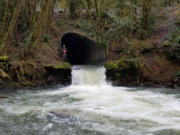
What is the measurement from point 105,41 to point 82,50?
4.34 m

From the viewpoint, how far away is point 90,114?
6.26 meters

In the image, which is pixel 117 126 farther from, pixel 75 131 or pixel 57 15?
pixel 57 15

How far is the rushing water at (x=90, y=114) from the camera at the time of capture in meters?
5.05

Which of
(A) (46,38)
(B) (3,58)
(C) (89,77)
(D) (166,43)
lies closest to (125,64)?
(C) (89,77)

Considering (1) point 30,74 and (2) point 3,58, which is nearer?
(2) point 3,58

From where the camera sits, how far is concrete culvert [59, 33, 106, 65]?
1564cm

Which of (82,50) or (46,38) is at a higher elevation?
(46,38)

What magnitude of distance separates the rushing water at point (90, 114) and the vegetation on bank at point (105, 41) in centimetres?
169

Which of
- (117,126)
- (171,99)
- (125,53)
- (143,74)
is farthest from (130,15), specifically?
(117,126)

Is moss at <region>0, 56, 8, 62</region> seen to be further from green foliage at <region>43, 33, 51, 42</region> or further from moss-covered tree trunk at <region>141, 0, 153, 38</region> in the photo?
moss-covered tree trunk at <region>141, 0, 153, 38</region>

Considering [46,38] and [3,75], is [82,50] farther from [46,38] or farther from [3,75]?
[3,75]

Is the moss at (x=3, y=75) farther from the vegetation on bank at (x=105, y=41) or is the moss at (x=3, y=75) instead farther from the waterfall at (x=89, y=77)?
the waterfall at (x=89, y=77)

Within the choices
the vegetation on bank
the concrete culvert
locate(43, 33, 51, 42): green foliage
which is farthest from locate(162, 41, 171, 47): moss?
locate(43, 33, 51, 42): green foliage

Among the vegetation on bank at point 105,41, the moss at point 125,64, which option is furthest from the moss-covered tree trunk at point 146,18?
the moss at point 125,64
